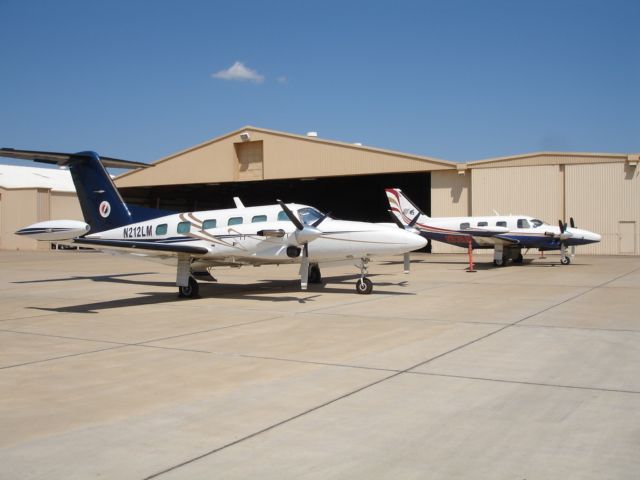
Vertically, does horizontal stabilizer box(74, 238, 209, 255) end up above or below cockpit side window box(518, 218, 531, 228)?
below

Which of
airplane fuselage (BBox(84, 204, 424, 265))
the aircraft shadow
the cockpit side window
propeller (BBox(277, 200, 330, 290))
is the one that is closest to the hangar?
the cockpit side window

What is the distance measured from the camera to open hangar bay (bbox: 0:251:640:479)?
185 inches

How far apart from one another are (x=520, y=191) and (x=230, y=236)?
26.7 m

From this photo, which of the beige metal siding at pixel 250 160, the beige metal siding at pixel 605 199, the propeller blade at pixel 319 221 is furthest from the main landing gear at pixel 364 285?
the beige metal siding at pixel 250 160

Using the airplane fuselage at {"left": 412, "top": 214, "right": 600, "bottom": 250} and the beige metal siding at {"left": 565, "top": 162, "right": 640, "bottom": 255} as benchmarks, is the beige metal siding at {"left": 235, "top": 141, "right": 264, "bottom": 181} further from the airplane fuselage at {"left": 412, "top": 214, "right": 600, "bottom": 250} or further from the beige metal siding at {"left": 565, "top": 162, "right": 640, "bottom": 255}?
the beige metal siding at {"left": 565, "top": 162, "right": 640, "bottom": 255}

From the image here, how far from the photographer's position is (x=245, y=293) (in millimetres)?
17641

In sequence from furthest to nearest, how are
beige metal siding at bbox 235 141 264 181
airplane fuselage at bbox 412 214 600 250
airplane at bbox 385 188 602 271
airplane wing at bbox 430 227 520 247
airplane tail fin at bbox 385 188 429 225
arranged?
beige metal siding at bbox 235 141 264 181 → airplane tail fin at bbox 385 188 429 225 → airplane fuselage at bbox 412 214 600 250 → airplane at bbox 385 188 602 271 → airplane wing at bbox 430 227 520 247

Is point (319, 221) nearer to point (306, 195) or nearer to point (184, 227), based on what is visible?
point (184, 227)

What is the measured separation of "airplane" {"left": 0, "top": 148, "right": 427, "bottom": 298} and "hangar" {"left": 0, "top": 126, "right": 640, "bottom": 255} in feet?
78.9

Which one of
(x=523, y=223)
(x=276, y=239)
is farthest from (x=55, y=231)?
(x=523, y=223)

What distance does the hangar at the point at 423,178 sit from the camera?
36.0 metres

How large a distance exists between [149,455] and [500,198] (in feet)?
119

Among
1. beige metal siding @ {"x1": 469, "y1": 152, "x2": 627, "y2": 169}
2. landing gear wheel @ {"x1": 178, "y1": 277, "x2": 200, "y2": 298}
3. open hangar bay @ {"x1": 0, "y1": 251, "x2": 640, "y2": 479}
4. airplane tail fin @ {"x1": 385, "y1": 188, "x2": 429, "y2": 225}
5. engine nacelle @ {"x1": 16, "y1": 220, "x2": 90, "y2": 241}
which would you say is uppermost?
beige metal siding @ {"x1": 469, "y1": 152, "x2": 627, "y2": 169}

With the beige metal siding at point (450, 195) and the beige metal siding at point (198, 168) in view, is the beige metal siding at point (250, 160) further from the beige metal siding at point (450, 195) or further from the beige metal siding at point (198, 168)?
the beige metal siding at point (450, 195)
